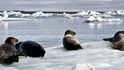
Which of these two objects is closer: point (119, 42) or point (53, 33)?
point (119, 42)

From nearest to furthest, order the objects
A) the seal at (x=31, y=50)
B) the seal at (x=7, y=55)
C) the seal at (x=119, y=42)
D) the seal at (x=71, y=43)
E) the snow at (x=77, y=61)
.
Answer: the snow at (x=77, y=61)
the seal at (x=7, y=55)
the seal at (x=31, y=50)
the seal at (x=119, y=42)
the seal at (x=71, y=43)

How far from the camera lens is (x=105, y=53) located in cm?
918

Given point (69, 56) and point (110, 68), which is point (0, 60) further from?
point (110, 68)

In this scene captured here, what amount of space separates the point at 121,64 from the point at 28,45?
2.86 metres

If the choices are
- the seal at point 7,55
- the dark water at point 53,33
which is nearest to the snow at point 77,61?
the seal at point 7,55

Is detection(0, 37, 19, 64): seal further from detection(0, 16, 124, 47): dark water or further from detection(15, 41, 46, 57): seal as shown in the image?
detection(0, 16, 124, 47): dark water

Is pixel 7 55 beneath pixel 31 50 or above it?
above

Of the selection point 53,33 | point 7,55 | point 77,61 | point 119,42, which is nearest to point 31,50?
point 7,55

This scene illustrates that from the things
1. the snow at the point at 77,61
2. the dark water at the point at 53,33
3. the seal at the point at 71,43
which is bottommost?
the dark water at the point at 53,33

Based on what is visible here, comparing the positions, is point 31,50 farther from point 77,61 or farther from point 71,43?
point 77,61

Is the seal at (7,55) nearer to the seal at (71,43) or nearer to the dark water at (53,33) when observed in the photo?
the seal at (71,43)

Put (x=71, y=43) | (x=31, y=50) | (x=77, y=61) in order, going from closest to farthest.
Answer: (x=77, y=61) < (x=31, y=50) < (x=71, y=43)

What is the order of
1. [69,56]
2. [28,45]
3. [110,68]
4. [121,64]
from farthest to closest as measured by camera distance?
[28,45], [69,56], [121,64], [110,68]

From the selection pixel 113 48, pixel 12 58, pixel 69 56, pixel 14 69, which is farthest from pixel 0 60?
pixel 113 48
